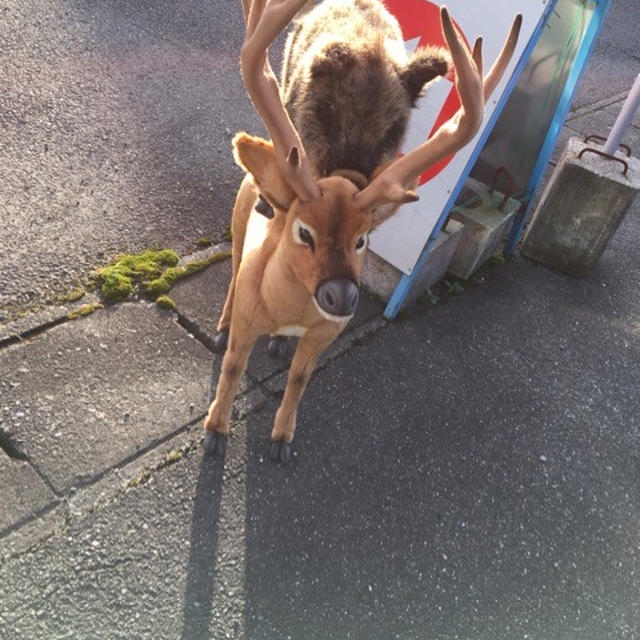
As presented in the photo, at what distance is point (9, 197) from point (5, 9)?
10.2 feet

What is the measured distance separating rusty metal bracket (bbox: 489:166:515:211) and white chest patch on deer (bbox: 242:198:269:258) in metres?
2.25

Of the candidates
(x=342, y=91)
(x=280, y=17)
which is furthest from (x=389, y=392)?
(x=280, y=17)

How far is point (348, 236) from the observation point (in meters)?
2.23

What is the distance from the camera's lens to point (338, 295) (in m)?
2.14

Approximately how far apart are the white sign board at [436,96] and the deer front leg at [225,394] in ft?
4.60

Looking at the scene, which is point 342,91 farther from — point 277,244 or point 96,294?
point 96,294

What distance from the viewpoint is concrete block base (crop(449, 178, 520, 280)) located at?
4430 millimetres

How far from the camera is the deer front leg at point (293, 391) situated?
9.34 feet

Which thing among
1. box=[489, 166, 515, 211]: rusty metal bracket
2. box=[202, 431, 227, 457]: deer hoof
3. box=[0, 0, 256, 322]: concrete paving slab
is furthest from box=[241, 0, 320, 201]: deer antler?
box=[489, 166, 515, 211]: rusty metal bracket

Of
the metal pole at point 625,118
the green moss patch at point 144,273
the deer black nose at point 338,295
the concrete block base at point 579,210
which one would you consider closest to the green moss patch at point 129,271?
the green moss patch at point 144,273

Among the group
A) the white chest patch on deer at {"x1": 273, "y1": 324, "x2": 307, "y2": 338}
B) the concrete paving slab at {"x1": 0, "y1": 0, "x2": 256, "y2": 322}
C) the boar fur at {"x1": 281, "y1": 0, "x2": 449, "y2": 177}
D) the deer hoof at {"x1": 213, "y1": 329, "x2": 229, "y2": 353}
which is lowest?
the deer hoof at {"x1": 213, "y1": 329, "x2": 229, "y2": 353}

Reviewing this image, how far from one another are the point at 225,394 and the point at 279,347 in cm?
75

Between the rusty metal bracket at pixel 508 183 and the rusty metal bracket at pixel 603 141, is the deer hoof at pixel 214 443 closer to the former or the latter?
the rusty metal bracket at pixel 508 183

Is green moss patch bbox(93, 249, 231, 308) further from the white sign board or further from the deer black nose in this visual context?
the deer black nose
